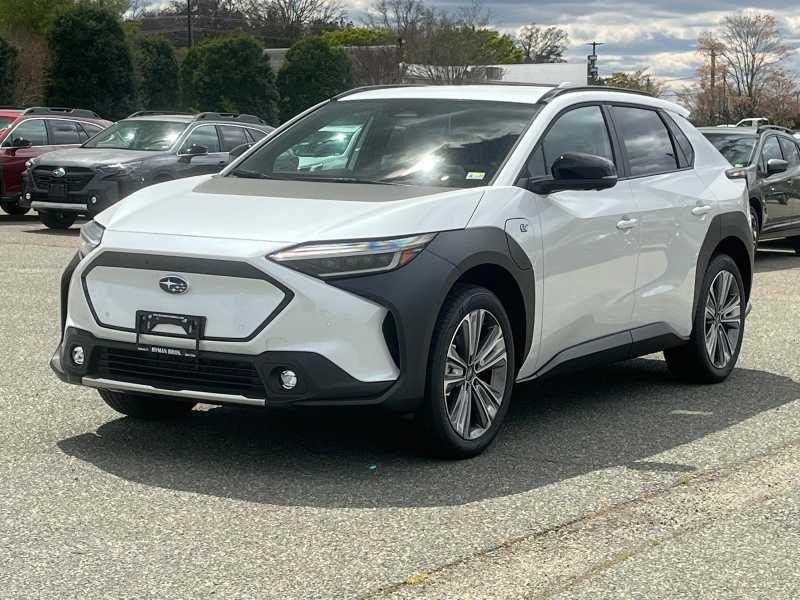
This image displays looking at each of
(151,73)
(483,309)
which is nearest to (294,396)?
(483,309)

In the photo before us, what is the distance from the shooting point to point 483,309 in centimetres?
621

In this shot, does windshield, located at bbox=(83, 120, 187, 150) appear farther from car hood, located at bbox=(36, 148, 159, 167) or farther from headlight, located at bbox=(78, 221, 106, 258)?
headlight, located at bbox=(78, 221, 106, 258)

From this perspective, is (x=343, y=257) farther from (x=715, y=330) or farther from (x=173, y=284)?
(x=715, y=330)

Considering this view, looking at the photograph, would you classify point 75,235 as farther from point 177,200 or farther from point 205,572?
point 205,572

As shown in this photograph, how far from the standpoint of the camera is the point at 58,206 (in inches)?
772

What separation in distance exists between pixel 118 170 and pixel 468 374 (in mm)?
13919

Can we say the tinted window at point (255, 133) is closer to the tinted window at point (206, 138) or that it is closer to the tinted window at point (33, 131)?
the tinted window at point (206, 138)

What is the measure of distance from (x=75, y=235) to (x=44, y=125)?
4.35 meters

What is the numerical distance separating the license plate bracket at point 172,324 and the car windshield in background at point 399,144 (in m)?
1.38

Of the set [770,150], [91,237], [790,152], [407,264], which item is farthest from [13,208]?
[407,264]

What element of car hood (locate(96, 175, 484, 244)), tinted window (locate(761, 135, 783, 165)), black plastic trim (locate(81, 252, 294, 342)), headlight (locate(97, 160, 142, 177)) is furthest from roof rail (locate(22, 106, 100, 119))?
black plastic trim (locate(81, 252, 294, 342))

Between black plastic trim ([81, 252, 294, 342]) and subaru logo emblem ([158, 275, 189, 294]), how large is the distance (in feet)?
0.12

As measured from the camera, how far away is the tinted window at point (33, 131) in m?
22.8

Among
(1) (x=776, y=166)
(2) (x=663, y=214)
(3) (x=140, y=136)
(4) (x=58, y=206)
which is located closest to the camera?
(2) (x=663, y=214)
